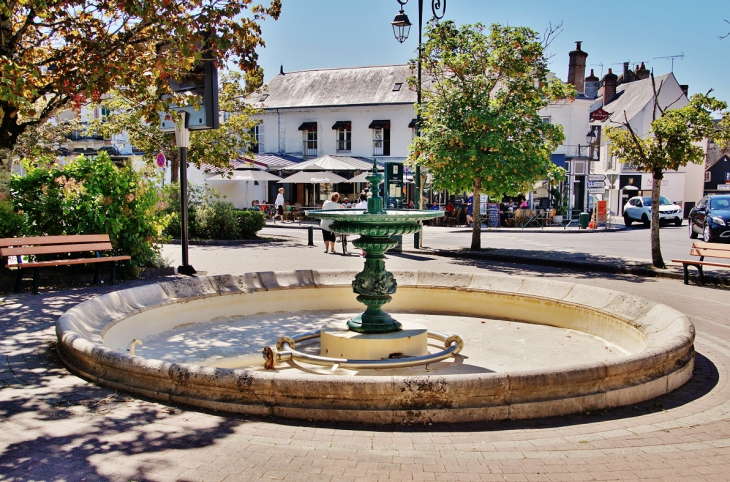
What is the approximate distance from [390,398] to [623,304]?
4402mm

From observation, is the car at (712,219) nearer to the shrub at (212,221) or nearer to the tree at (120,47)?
the shrub at (212,221)

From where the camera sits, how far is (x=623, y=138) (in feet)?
47.5

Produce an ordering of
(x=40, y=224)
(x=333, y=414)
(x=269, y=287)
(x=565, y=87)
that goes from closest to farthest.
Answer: (x=333, y=414), (x=269, y=287), (x=40, y=224), (x=565, y=87)

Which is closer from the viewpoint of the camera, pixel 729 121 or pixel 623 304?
pixel 623 304

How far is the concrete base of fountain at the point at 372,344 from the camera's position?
6.73 metres

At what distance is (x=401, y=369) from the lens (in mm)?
6531

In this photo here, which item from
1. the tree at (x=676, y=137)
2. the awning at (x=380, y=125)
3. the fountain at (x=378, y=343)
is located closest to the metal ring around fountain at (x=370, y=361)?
the fountain at (x=378, y=343)

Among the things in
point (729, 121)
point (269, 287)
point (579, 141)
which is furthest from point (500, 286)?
point (579, 141)

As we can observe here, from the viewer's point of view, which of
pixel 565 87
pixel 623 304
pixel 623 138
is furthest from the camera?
pixel 565 87

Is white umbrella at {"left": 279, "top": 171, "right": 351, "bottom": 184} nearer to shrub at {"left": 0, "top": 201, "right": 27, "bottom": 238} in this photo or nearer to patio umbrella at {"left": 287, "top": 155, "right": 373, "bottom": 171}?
patio umbrella at {"left": 287, "top": 155, "right": 373, "bottom": 171}

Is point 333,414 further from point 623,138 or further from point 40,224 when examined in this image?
point 623,138

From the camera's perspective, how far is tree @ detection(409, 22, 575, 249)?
17.9m

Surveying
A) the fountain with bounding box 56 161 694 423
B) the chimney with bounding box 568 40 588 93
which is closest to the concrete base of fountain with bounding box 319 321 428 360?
the fountain with bounding box 56 161 694 423

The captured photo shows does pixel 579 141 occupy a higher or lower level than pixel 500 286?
higher
